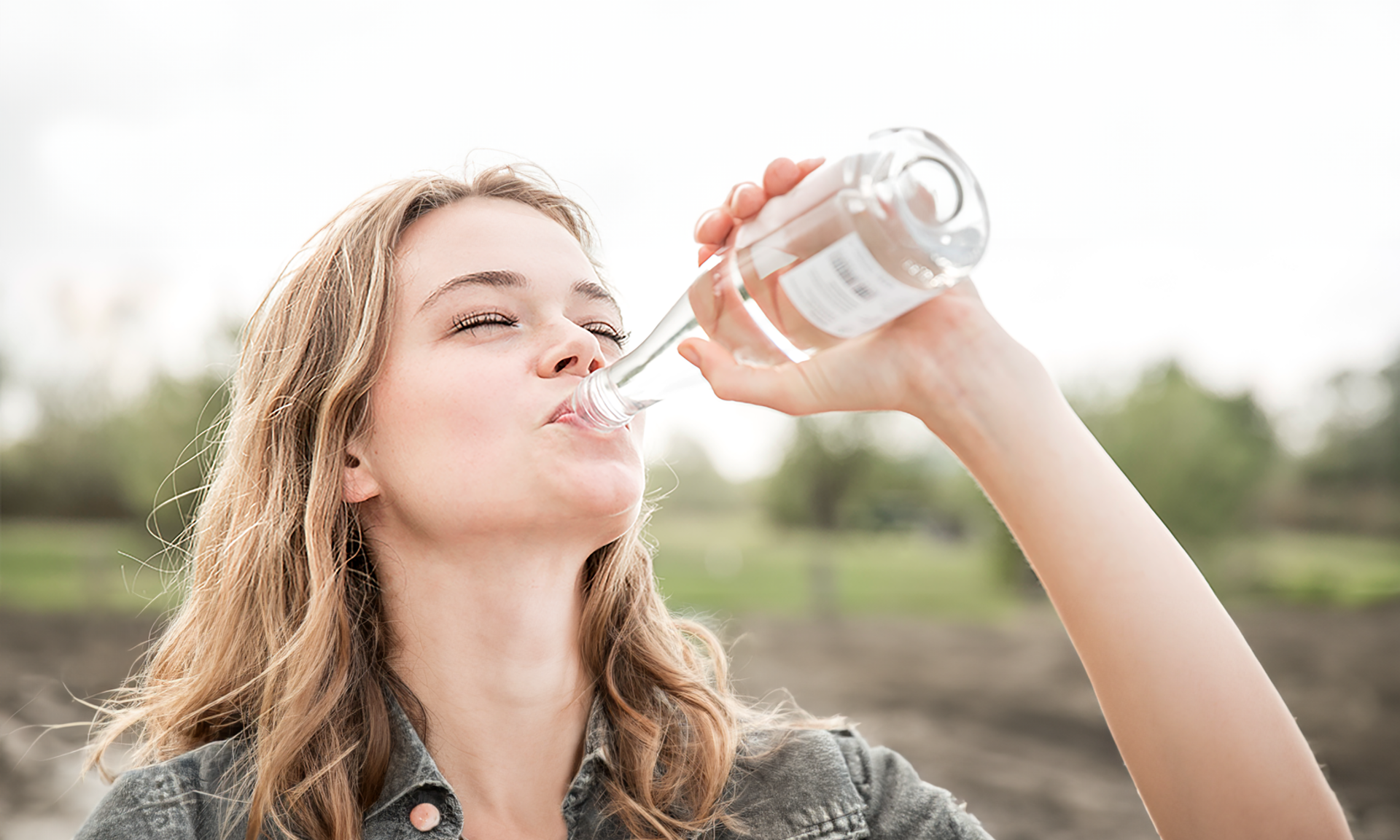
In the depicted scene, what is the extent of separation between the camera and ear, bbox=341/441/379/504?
1334 mm

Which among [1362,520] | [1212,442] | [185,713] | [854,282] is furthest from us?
[1212,442]

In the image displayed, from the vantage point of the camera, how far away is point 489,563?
4.17ft

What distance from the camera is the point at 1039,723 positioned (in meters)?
11.6

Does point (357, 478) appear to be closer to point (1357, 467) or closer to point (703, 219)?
point (703, 219)

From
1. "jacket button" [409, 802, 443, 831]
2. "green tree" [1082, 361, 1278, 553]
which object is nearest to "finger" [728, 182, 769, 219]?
"jacket button" [409, 802, 443, 831]

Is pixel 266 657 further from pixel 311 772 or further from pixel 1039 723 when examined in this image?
pixel 1039 723

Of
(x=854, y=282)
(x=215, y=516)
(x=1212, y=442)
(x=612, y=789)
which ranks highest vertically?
(x=1212, y=442)

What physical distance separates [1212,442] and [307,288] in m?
13.4

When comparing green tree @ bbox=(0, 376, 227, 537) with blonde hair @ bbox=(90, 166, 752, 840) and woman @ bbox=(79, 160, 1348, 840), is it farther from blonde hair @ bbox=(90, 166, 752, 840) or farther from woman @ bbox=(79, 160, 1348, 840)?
woman @ bbox=(79, 160, 1348, 840)

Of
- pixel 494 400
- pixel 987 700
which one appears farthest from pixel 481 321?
pixel 987 700

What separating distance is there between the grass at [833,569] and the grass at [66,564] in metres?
0.02

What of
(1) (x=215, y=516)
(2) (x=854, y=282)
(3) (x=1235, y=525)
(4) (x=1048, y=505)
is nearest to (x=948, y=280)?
(2) (x=854, y=282)

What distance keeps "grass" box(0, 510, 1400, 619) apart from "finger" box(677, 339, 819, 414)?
9508 millimetres

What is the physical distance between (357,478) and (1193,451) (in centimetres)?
Answer: 1326
